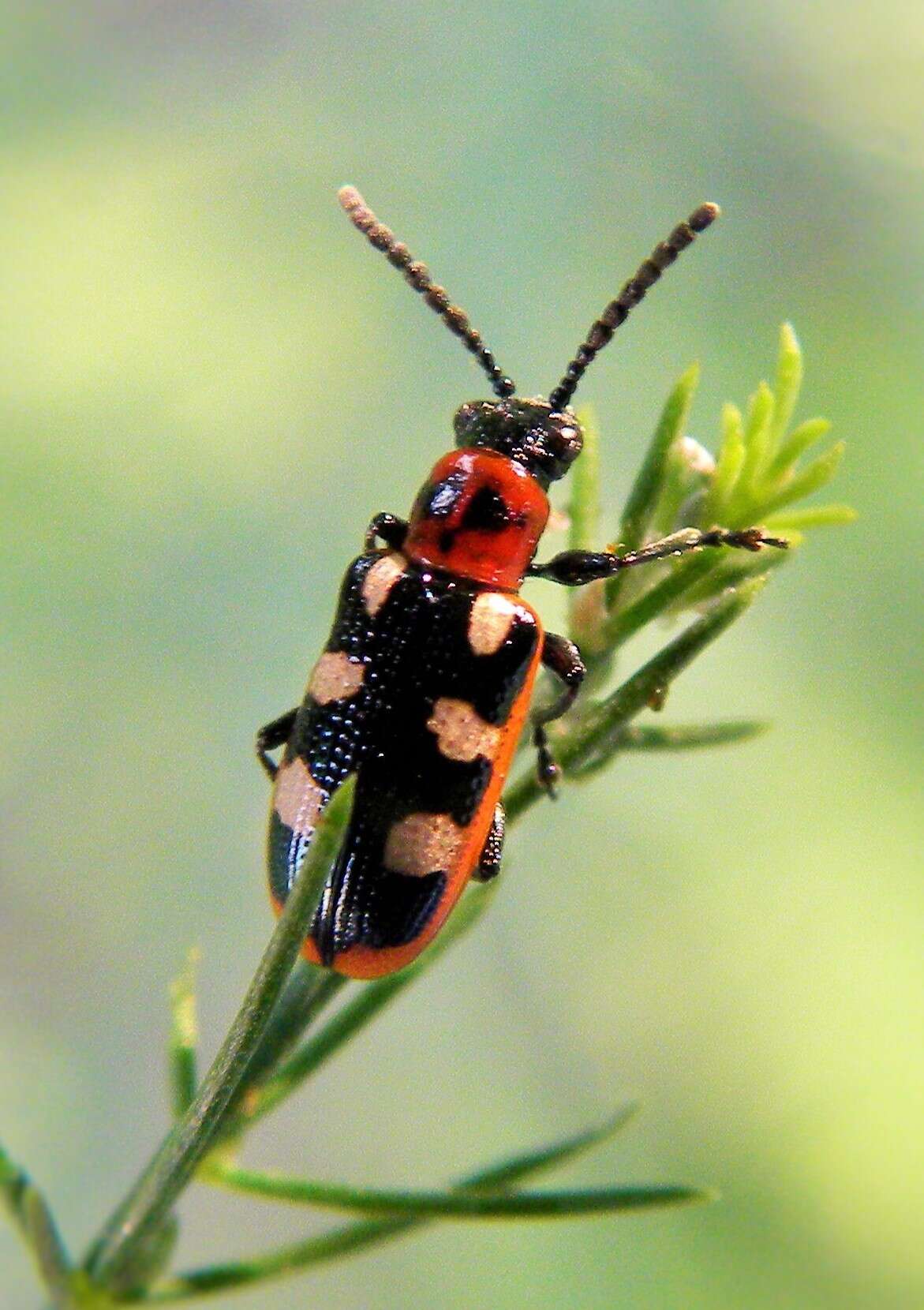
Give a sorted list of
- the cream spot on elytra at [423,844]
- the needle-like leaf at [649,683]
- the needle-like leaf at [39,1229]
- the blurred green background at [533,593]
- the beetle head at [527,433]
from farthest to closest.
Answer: the blurred green background at [533,593] < the beetle head at [527,433] < the cream spot on elytra at [423,844] < the needle-like leaf at [39,1229] < the needle-like leaf at [649,683]

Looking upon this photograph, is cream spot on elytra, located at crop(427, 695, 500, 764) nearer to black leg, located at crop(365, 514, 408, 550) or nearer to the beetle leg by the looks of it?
the beetle leg

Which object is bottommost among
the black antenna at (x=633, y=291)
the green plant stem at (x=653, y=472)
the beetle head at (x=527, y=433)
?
the green plant stem at (x=653, y=472)

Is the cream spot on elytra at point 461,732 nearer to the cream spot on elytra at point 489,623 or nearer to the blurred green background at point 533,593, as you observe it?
the cream spot on elytra at point 489,623

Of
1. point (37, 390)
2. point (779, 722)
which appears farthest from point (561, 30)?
point (779, 722)

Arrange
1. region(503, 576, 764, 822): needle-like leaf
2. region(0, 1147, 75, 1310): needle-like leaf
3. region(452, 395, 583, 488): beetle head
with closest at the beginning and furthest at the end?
region(503, 576, 764, 822): needle-like leaf → region(0, 1147, 75, 1310): needle-like leaf → region(452, 395, 583, 488): beetle head

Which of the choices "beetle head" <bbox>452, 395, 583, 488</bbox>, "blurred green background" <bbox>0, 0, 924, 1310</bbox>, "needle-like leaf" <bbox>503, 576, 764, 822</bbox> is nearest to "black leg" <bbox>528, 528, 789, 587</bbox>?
"needle-like leaf" <bbox>503, 576, 764, 822</bbox>

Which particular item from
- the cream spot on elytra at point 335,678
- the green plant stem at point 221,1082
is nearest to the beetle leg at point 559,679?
the cream spot on elytra at point 335,678

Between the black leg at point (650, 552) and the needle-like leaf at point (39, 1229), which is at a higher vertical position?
the black leg at point (650, 552)

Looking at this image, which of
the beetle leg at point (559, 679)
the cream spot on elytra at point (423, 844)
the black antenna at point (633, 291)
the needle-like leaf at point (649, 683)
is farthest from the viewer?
the black antenna at point (633, 291)
